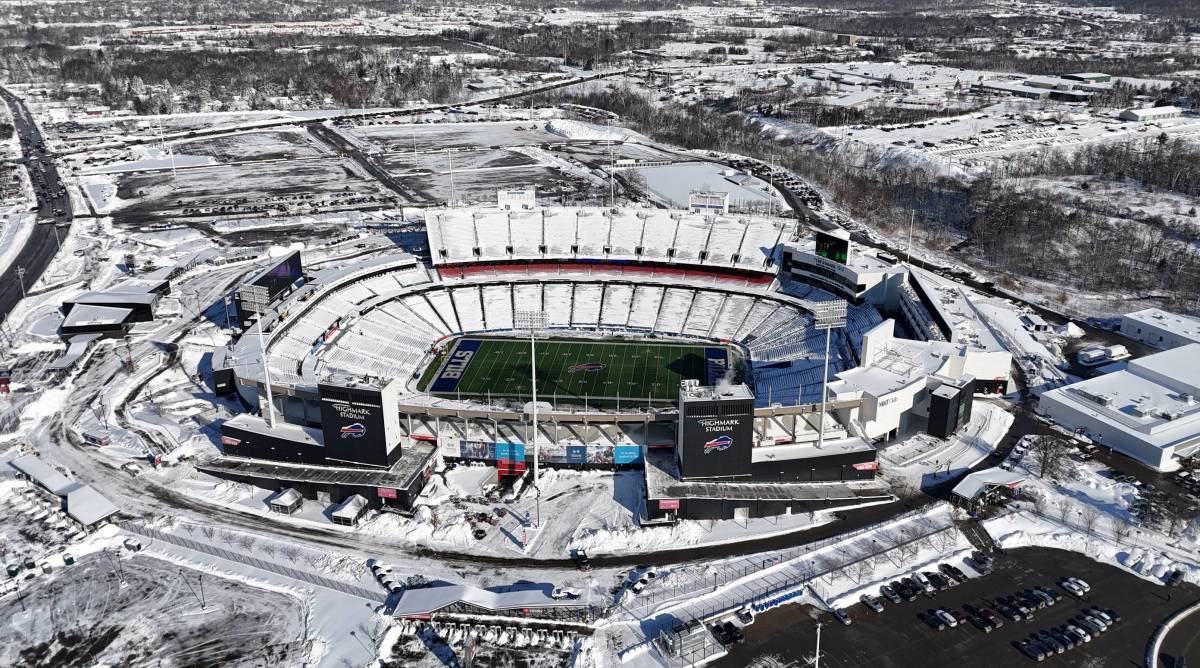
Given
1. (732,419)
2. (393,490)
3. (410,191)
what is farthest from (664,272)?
(410,191)

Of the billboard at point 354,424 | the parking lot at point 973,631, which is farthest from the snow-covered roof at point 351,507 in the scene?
the parking lot at point 973,631

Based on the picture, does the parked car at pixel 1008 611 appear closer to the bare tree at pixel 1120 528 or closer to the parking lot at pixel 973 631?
the parking lot at pixel 973 631

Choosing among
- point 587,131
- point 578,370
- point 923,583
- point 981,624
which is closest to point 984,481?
point 923,583

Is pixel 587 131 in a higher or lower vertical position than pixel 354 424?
higher

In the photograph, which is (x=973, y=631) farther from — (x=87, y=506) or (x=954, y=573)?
(x=87, y=506)

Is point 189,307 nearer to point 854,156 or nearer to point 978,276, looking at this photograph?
point 978,276

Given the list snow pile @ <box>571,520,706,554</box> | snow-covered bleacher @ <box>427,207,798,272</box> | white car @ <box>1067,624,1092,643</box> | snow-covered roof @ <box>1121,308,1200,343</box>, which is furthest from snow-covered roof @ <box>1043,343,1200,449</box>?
snow pile @ <box>571,520,706,554</box>

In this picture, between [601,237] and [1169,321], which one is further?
[601,237]

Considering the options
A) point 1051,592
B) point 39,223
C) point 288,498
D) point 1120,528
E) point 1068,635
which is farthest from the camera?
point 39,223
